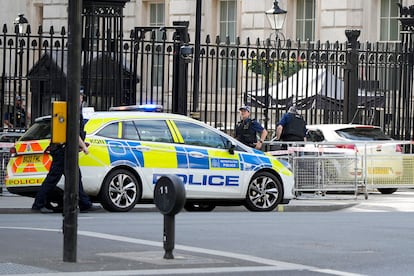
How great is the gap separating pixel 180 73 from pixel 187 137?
6561 mm

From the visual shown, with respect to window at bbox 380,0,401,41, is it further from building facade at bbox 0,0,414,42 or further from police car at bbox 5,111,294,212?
police car at bbox 5,111,294,212

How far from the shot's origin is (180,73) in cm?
2591

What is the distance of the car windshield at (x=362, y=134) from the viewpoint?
25.9 meters

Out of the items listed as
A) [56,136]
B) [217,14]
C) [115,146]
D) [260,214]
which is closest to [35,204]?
[115,146]

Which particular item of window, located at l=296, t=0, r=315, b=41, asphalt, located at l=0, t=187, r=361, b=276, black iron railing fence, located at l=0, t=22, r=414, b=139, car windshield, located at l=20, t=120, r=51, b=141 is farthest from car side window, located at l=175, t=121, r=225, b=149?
window, located at l=296, t=0, r=315, b=41

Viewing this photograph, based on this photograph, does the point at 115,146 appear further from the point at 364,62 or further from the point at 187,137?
the point at 364,62

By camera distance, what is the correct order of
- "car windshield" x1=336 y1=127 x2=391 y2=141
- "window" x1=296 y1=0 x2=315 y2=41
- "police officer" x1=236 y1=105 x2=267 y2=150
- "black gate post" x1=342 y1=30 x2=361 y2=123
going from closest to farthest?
1. "police officer" x1=236 y1=105 x2=267 y2=150
2. "car windshield" x1=336 y1=127 x2=391 y2=141
3. "black gate post" x1=342 y1=30 x2=361 y2=123
4. "window" x1=296 y1=0 x2=315 y2=41

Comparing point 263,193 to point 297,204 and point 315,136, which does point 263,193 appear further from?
point 315,136

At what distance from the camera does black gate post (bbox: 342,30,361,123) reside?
90.6ft

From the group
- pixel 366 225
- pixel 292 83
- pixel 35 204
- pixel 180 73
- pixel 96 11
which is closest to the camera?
pixel 366 225

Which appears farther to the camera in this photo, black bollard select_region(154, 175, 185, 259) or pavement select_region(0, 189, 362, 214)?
pavement select_region(0, 189, 362, 214)

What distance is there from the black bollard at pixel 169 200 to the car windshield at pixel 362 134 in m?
14.0

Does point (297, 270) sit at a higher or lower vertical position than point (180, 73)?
lower

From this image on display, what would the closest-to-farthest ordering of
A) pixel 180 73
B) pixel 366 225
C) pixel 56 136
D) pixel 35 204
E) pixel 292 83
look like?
pixel 56 136
pixel 366 225
pixel 35 204
pixel 180 73
pixel 292 83
